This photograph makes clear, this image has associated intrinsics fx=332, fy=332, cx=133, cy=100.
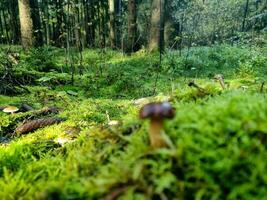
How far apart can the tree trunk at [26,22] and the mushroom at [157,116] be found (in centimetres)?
1188

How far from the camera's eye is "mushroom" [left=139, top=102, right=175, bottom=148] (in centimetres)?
116

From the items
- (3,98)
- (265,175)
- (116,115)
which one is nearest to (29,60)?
(3,98)

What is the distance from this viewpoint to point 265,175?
1120mm

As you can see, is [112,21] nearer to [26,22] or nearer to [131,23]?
[131,23]

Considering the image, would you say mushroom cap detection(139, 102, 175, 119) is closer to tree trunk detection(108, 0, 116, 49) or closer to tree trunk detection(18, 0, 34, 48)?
tree trunk detection(18, 0, 34, 48)

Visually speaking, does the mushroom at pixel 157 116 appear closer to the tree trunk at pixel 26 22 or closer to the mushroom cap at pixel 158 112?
the mushroom cap at pixel 158 112

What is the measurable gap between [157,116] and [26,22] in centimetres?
1201

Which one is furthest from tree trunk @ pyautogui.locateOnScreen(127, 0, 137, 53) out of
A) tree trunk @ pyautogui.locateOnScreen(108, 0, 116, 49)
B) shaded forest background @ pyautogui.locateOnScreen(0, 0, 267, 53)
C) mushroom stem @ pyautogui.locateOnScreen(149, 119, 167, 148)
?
mushroom stem @ pyautogui.locateOnScreen(149, 119, 167, 148)

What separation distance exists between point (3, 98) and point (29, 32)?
312 inches

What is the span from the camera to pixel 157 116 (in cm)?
117

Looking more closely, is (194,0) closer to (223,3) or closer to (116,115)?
(223,3)

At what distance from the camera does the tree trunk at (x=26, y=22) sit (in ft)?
39.2

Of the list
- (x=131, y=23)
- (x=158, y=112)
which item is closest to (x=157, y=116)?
(x=158, y=112)

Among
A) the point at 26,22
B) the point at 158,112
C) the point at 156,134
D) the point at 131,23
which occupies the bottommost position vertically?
the point at 131,23
